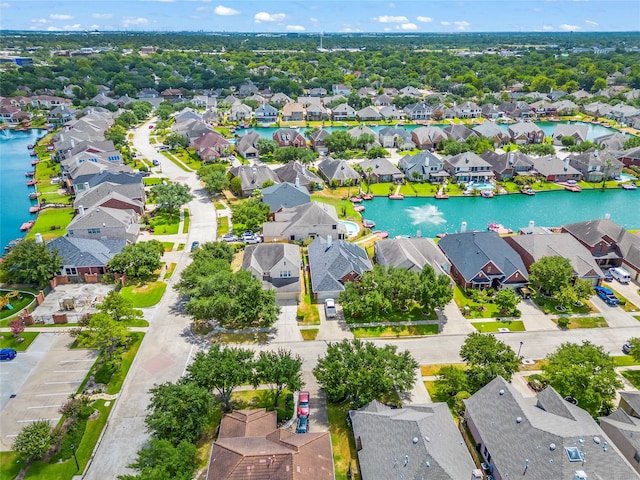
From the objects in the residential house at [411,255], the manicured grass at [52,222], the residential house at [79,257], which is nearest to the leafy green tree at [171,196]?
the manicured grass at [52,222]

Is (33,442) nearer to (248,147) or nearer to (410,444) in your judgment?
(410,444)

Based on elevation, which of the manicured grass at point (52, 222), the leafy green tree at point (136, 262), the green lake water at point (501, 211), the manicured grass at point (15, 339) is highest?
the leafy green tree at point (136, 262)

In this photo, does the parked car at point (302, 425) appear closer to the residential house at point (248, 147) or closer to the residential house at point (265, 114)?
the residential house at point (248, 147)

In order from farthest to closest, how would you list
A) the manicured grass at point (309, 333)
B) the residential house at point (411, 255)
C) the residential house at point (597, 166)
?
1. the residential house at point (597, 166)
2. the residential house at point (411, 255)
3. the manicured grass at point (309, 333)

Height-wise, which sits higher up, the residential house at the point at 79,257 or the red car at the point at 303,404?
the residential house at the point at 79,257

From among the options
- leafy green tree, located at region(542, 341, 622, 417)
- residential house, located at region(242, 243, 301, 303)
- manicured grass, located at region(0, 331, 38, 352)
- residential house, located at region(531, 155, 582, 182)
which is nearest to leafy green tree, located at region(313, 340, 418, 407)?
leafy green tree, located at region(542, 341, 622, 417)
